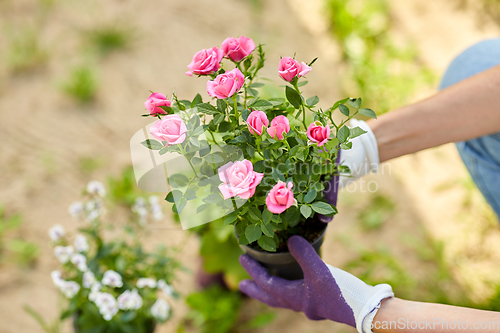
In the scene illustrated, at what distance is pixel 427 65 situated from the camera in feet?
8.10

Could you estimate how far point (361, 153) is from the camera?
1075 mm

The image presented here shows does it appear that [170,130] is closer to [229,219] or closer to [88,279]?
[229,219]

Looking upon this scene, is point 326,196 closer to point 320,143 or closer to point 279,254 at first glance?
point 279,254

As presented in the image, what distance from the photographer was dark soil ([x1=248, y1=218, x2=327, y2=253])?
3.12 feet

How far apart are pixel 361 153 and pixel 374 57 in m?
1.67

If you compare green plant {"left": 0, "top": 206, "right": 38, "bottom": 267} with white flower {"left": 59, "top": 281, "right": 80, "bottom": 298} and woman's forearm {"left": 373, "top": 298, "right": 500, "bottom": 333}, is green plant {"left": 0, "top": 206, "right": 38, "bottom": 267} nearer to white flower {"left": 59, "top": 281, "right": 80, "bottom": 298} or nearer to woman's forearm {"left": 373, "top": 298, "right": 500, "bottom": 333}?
white flower {"left": 59, "top": 281, "right": 80, "bottom": 298}

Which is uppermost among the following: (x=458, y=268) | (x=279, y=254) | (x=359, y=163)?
(x=359, y=163)

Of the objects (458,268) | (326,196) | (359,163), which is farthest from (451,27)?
(326,196)

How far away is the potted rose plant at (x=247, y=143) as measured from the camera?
66 centimetres

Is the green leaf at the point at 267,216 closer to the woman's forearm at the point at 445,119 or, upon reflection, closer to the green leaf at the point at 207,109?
the green leaf at the point at 207,109

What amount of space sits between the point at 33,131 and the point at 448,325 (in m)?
2.21

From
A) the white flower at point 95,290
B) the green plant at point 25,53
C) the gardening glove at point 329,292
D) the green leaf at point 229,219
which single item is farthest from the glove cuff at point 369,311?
the green plant at point 25,53

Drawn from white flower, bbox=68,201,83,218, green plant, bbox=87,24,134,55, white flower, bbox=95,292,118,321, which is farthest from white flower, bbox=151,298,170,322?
green plant, bbox=87,24,134,55

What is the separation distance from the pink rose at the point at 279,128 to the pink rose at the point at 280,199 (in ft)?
0.34
